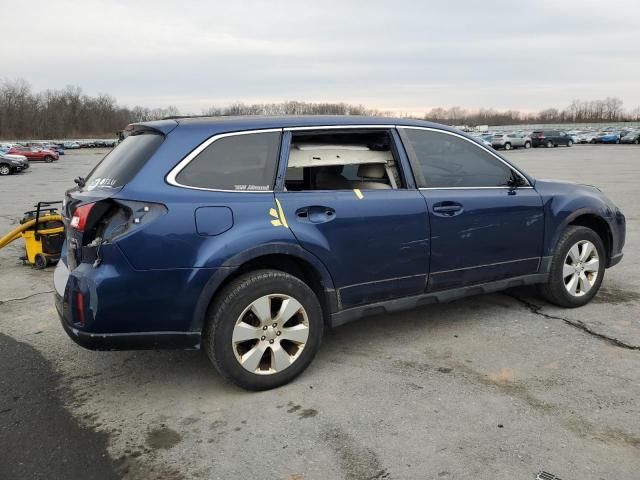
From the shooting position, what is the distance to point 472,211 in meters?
4.18

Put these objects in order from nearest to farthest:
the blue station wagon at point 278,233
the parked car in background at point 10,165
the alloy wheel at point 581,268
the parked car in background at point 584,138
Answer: the blue station wagon at point 278,233
the alloy wheel at point 581,268
the parked car in background at point 10,165
the parked car in background at point 584,138

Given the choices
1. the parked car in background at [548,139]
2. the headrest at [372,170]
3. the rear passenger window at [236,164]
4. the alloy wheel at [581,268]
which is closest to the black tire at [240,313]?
the rear passenger window at [236,164]

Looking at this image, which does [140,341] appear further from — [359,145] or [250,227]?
[359,145]

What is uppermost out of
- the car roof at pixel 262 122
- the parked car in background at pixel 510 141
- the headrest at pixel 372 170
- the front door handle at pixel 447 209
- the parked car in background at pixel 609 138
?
the parked car in background at pixel 609 138

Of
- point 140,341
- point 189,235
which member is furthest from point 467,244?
point 140,341

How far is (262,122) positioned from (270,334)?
1402mm

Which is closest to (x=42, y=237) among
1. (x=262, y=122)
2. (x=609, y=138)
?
(x=262, y=122)

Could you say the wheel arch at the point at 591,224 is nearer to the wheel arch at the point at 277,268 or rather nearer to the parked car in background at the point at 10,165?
the wheel arch at the point at 277,268

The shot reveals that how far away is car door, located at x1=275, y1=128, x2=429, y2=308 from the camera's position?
11.7ft

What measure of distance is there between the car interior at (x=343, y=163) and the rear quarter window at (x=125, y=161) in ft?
3.13

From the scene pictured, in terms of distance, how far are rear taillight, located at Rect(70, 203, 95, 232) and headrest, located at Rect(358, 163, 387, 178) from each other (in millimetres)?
1887

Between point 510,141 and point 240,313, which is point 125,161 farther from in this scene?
point 510,141

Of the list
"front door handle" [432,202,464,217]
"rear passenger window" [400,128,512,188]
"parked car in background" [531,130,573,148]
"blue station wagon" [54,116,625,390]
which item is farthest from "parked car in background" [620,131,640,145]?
"front door handle" [432,202,464,217]

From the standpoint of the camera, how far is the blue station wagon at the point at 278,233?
3170mm
